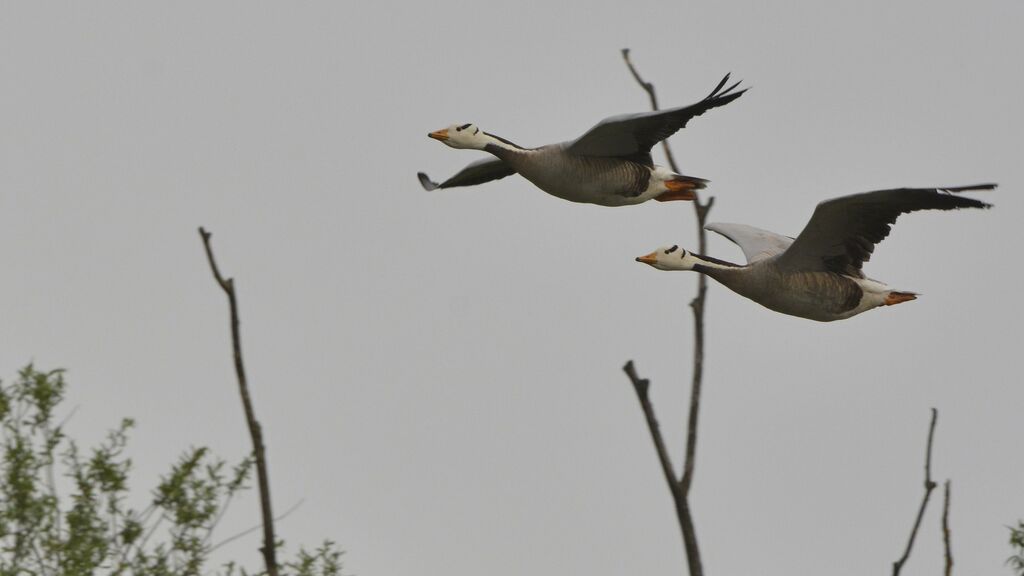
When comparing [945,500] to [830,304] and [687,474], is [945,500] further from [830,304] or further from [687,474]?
[830,304]

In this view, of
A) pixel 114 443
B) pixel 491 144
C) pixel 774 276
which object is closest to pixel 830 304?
pixel 774 276

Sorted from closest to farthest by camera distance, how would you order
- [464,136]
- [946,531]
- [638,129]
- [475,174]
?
[946,531], [638,129], [464,136], [475,174]

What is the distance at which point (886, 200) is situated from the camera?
1042 cm

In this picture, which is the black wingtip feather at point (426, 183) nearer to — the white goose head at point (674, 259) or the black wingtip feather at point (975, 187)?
the white goose head at point (674, 259)

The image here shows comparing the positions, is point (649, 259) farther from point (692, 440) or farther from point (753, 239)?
point (692, 440)

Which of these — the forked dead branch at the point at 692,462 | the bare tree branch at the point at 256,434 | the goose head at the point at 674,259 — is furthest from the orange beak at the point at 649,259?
the bare tree branch at the point at 256,434

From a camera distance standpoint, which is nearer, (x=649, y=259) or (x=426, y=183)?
(x=649, y=259)

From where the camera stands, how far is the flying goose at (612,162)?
38.2ft

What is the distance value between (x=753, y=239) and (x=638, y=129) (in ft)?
4.00

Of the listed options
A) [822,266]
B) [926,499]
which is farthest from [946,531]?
A: [822,266]

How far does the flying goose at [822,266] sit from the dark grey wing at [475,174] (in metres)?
2.85

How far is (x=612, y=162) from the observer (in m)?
12.1

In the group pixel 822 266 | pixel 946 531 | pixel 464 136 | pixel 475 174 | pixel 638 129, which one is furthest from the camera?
pixel 475 174

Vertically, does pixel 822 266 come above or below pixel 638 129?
below
